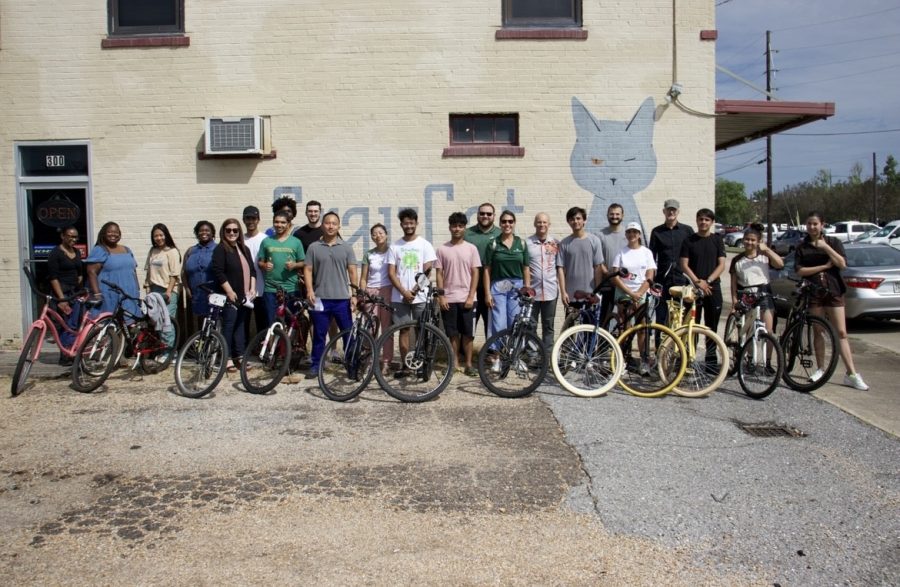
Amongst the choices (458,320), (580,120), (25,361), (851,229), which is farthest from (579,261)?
(851,229)

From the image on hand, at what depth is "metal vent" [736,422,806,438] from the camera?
19.5 ft

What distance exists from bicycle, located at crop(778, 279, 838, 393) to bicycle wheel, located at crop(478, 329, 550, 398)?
2555 millimetres

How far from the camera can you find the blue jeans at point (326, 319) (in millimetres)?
7695

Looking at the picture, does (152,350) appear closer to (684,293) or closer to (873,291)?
(684,293)

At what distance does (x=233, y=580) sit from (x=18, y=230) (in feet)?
27.5

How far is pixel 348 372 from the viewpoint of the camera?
23.6ft

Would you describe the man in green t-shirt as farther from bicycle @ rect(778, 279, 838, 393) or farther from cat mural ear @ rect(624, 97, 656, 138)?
bicycle @ rect(778, 279, 838, 393)

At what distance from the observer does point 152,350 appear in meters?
8.10

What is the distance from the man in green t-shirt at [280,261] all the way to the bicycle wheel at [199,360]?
0.90 m

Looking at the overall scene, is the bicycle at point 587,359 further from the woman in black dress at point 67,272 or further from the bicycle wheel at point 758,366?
the woman in black dress at point 67,272

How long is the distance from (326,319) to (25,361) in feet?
10.2

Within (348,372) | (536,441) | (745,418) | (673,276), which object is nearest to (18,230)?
(348,372)

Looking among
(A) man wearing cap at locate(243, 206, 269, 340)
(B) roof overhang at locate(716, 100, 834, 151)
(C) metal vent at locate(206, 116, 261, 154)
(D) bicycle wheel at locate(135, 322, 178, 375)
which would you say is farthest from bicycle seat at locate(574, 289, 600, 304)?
(C) metal vent at locate(206, 116, 261, 154)

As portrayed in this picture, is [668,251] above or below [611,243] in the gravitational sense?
below
